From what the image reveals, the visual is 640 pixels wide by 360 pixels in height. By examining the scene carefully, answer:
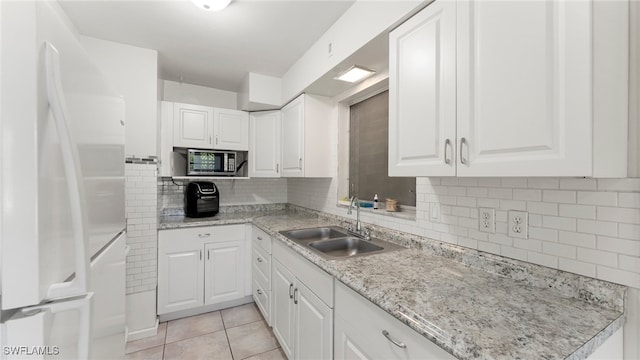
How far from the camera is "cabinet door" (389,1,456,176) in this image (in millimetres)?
1040

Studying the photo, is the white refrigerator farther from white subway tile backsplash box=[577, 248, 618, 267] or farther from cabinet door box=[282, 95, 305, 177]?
cabinet door box=[282, 95, 305, 177]

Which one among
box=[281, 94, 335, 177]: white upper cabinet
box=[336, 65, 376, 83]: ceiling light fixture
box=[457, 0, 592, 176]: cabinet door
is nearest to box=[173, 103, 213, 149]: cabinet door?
box=[281, 94, 335, 177]: white upper cabinet

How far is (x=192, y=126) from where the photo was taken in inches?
104

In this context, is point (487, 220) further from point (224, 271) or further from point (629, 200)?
point (224, 271)

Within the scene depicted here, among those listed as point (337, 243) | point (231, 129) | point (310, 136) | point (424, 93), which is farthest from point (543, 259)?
point (231, 129)

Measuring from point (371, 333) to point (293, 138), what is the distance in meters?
1.92

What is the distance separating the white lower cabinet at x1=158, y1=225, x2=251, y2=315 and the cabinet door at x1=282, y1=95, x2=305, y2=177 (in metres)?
0.80

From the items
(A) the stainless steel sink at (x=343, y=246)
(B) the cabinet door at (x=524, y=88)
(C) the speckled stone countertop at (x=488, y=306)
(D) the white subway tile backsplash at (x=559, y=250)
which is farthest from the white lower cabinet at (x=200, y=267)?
(D) the white subway tile backsplash at (x=559, y=250)

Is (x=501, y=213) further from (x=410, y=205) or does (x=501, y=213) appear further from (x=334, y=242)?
(x=334, y=242)

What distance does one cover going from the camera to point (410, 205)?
5.93ft

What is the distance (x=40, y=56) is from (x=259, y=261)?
6.84 ft

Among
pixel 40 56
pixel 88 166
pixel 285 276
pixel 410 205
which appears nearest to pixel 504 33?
pixel 410 205

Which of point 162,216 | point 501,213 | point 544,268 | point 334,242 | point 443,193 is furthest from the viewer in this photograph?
point 162,216

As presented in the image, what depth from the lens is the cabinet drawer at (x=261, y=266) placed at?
213 cm
